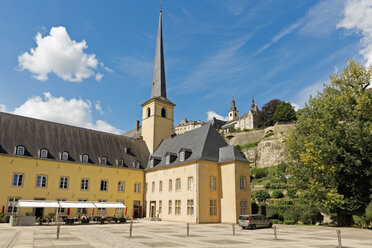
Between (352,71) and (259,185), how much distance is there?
31.8m

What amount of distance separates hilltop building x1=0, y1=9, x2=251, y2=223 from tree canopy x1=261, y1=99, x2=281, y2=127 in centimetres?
6030

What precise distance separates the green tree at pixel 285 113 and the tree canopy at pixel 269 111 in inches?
295

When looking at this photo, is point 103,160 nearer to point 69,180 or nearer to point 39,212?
point 69,180

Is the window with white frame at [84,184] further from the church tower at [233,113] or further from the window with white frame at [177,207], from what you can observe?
the church tower at [233,113]

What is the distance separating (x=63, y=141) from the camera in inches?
1446

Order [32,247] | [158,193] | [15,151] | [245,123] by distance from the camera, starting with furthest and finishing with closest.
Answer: [245,123], [158,193], [15,151], [32,247]

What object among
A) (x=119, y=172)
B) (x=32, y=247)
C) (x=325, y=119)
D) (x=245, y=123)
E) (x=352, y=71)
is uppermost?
(x=245, y=123)

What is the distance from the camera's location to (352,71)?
27.5m

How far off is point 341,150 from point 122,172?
26.6 m

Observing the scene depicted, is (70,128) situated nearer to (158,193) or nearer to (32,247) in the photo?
(158,193)

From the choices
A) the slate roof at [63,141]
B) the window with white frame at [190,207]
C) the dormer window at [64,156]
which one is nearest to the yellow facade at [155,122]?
the slate roof at [63,141]

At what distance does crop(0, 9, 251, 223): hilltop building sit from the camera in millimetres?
31438

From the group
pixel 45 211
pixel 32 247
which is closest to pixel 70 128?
pixel 45 211

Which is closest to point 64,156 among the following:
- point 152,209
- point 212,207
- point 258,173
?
point 152,209
